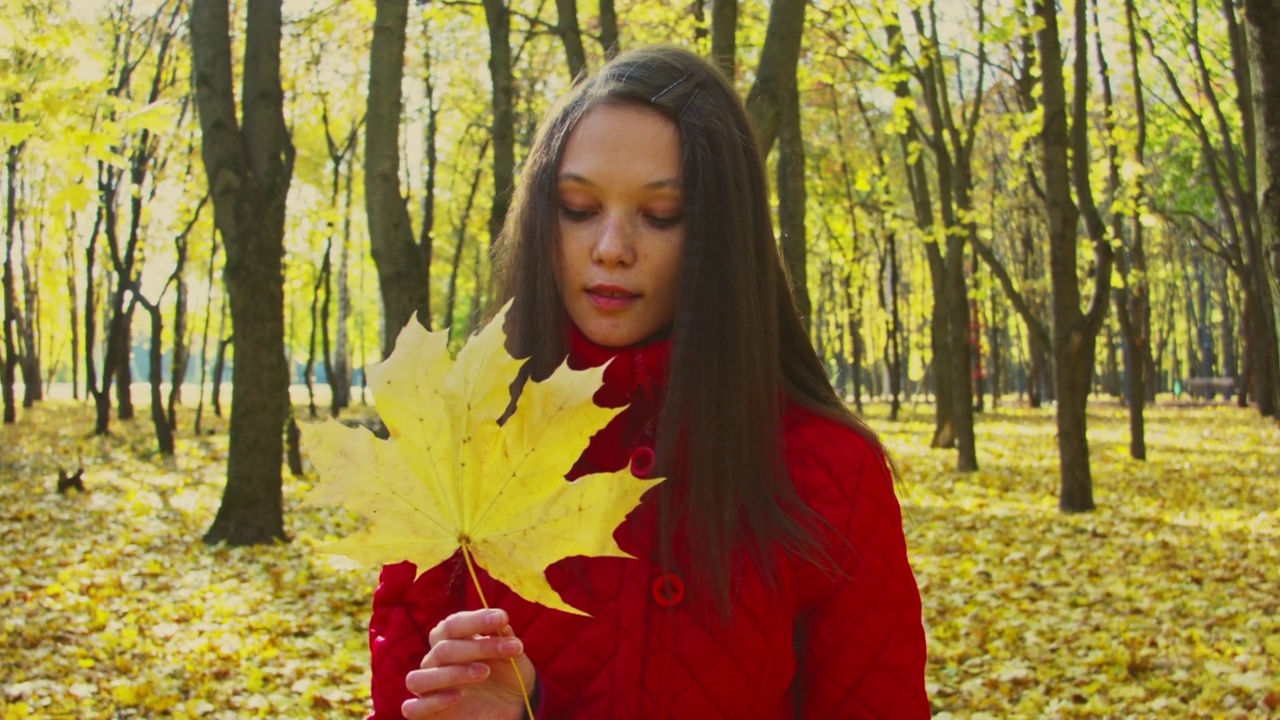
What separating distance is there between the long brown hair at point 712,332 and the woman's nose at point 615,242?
0.08 m

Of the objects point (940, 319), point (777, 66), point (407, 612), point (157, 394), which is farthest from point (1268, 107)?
point (157, 394)

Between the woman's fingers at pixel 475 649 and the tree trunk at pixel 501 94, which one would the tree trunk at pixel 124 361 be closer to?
the tree trunk at pixel 501 94

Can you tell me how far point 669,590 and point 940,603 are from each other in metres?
5.28

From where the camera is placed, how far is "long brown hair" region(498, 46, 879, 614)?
51.9 inches

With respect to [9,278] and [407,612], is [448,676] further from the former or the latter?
[9,278]

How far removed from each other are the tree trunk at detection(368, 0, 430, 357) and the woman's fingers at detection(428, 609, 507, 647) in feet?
18.8

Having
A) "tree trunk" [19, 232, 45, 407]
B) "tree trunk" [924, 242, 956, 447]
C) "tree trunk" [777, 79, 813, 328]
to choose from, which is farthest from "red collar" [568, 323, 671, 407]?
"tree trunk" [19, 232, 45, 407]

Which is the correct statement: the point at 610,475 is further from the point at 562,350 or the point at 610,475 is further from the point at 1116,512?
the point at 1116,512

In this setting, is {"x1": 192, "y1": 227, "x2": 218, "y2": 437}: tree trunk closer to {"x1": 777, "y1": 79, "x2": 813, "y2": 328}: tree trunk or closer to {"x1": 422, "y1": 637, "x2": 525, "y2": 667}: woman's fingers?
{"x1": 777, "y1": 79, "x2": 813, "y2": 328}: tree trunk

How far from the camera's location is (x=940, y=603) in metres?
6.15

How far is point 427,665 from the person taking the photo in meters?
1.11

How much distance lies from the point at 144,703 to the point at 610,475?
4.23 meters

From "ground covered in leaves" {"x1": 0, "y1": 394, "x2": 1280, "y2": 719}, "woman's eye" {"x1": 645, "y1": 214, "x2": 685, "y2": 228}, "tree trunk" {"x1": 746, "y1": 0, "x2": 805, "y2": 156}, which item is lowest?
"ground covered in leaves" {"x1": 0, "y1": 394, "x2": 1280, "y2": 719}

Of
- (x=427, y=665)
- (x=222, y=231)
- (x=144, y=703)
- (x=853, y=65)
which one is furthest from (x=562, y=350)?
(x=853, y=65)
